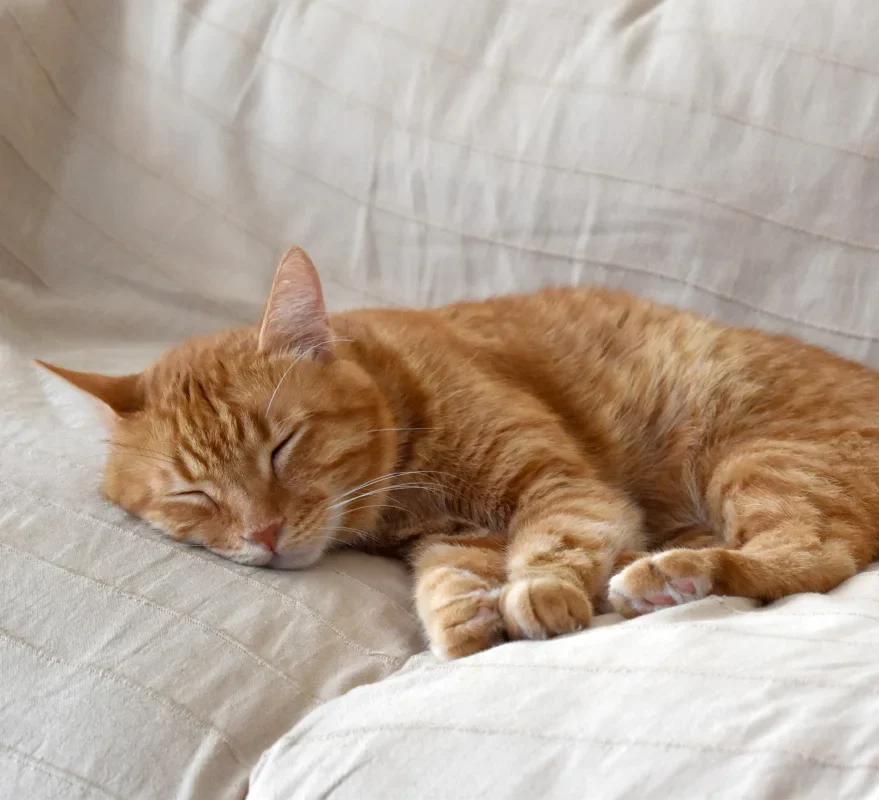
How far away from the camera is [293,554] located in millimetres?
1387

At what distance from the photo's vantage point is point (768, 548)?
134 cm

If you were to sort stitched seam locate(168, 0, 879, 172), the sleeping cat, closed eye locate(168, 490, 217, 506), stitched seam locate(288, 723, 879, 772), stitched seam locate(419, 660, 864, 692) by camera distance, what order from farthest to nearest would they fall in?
stitched seam locate(168, 0, 879, 172)
closed eye locate(168, 490, 217, 506)
the sleeping cat
stitched seam locate(419, 660, 864, 692)
stitched seam locate(288, 723, 879, 772)

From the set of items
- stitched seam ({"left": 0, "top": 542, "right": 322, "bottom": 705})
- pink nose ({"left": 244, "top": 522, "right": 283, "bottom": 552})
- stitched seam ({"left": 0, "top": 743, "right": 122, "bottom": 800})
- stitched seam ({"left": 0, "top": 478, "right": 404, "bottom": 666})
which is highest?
pink nose ({"left": 244, "top": 522, "right": 283, "bottom": 552})

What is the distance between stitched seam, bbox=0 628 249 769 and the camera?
1.08m

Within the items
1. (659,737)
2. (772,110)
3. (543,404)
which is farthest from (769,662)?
(772,110)

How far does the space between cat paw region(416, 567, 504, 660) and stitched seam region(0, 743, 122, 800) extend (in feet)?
1.43

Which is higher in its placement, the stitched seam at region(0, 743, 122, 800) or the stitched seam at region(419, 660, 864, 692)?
the stitched seam at region(419, 660, 864, 692)

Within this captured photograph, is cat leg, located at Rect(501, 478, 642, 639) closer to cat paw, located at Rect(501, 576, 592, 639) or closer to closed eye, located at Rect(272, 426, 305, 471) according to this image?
cat paw, located at Rect(501, 576, 592, 639)

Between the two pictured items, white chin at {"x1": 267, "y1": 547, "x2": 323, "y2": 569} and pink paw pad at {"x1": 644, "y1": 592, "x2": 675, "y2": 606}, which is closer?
pink paw pad at {"x1": 644, "y1": 592, "x2": 675, "y2": 606}

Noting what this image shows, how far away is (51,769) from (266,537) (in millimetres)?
428

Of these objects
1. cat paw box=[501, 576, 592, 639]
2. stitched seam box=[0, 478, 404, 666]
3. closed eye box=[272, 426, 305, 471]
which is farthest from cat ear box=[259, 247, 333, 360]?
cat paw box=[501, 576, 592, 639]

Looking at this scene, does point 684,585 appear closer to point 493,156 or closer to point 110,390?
point 110,390

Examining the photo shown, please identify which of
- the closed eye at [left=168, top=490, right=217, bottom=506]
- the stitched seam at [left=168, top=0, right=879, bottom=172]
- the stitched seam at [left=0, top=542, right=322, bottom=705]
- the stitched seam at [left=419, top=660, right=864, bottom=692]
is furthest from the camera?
the stitched seam at [left=168, top=0, right=879, bottom=172]

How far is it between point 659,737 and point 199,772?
1.73ft
